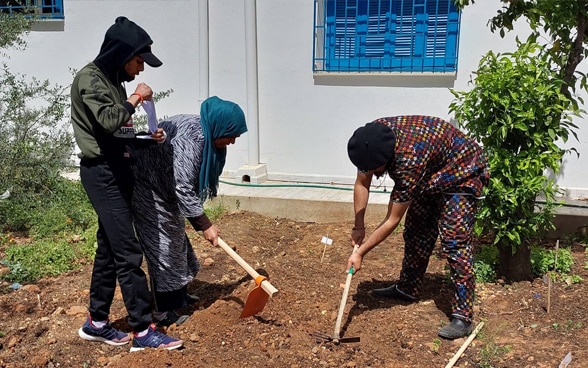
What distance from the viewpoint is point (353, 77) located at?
6.17 metres

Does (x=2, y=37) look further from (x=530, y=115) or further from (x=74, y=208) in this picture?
(x=530, y=115)

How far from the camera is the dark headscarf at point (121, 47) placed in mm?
2916

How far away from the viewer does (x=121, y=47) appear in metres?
2.92

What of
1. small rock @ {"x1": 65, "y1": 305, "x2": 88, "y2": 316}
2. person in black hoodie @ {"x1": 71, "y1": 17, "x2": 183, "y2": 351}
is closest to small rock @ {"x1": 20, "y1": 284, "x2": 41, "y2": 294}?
small rock @ {"x1": 65, "y1": 305, "x2": 88, "y2": 316}

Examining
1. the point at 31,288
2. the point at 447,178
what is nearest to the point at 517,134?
the point at 447,178

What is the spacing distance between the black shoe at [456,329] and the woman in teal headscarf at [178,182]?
1486 millimetres

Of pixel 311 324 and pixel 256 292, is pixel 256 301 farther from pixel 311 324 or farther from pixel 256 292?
pixel 311 324

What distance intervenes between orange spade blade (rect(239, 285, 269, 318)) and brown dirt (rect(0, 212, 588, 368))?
46 millimetres

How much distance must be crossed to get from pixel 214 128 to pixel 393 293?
1.79 m

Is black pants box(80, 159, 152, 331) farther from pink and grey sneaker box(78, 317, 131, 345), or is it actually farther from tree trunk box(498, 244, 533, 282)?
tree trunk box(498, 244, 533, 282)

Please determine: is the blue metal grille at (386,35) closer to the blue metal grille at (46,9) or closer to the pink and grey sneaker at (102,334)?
the blue metal grille at (46,9)

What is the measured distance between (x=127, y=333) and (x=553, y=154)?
3010 millimetres

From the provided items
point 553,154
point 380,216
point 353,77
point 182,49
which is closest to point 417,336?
point 553,154

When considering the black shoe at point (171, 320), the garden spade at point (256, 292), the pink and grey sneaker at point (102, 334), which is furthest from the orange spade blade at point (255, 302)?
the pink and grey sneaker at point (102, 334)
